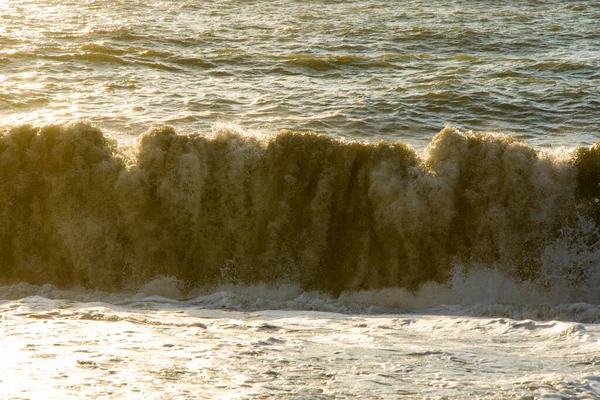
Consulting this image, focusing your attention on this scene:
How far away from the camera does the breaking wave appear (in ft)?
29.6

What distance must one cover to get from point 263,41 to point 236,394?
15.2 metres

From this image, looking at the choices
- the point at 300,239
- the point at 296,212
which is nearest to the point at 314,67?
the point at 296,212

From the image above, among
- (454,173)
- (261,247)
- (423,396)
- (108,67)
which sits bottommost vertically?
(423,396)

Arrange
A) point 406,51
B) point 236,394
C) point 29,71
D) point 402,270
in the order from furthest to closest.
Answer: point 406,51 < point 29,71 < point 402,270 < point 236,394

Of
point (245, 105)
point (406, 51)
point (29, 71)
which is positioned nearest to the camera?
point (245, 105)

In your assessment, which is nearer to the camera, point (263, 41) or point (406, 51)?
point (406, 51)

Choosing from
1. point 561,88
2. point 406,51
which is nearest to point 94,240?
point 561,88

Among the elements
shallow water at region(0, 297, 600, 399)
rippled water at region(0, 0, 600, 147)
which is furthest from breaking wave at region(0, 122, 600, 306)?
rippled water at region(0, 0, 600, 147)

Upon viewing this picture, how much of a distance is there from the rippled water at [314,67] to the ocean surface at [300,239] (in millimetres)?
107

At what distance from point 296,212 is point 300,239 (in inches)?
14.2

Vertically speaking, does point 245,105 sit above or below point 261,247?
above

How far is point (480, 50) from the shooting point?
18.6 metres

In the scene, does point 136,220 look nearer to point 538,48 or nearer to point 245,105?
point 245,105

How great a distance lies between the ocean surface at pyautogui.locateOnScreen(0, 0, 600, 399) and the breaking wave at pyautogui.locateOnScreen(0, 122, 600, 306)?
0.02 m
